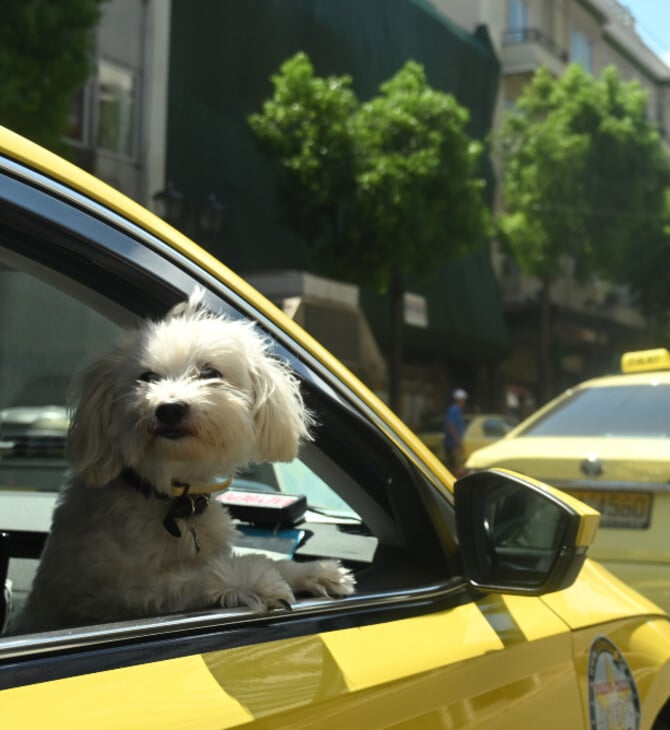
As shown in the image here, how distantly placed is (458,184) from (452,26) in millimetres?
11367

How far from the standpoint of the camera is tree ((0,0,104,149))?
14312 millimetres

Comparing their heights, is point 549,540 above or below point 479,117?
below

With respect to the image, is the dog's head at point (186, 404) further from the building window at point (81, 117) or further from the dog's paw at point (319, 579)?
the building window at point (81, 117)

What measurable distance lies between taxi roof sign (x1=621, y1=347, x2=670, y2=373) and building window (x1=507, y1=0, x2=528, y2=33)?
31.0 metres

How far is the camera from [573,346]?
40.7 metres

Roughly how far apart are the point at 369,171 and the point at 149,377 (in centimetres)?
2066

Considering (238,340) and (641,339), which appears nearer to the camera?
(238,340)

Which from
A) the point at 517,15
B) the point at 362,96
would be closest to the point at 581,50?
the point at 517,15

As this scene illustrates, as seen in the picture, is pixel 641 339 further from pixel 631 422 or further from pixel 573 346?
pixel 631 422

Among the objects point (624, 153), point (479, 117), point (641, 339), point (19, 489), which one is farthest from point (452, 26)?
point (19, 489)

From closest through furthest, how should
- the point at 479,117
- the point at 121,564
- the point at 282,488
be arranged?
1. the point at 121,564
2. the point at 282,488
3. the point at 479,117

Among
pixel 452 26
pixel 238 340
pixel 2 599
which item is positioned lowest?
pixel 2 599

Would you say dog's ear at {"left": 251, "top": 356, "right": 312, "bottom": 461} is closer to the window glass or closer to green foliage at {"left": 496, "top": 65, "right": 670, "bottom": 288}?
the window glass

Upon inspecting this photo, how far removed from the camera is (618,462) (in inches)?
222
